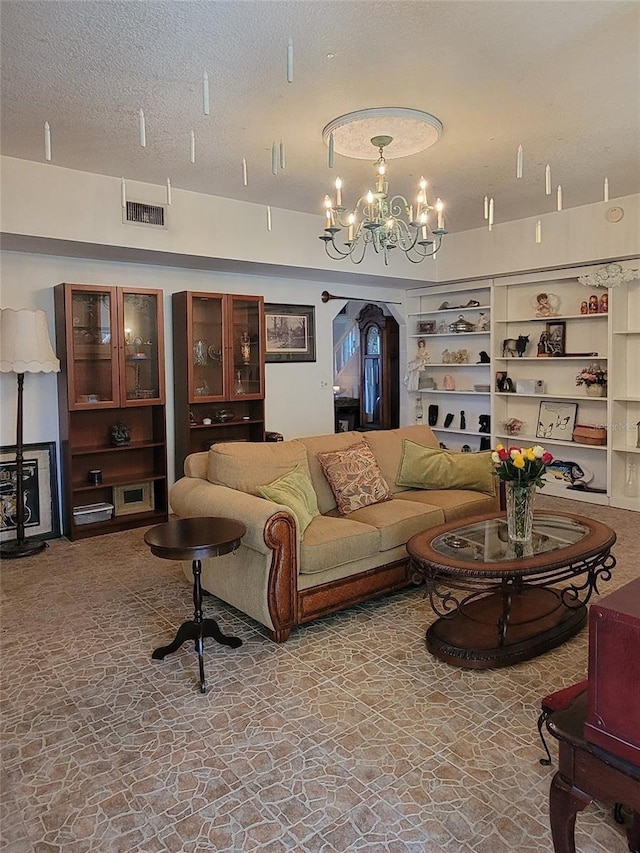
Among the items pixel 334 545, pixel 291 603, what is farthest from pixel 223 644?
pixel 334 545

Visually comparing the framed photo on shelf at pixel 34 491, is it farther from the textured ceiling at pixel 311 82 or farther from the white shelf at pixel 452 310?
the white shelf at pixel 452 310

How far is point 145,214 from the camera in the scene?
15.3ft

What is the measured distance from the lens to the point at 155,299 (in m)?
5.12

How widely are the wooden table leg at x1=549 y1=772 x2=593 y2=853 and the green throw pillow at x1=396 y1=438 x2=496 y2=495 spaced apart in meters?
2.92

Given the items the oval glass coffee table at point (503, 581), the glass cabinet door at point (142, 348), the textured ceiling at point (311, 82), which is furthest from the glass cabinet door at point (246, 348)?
the oval glass coffee table at point (503, 581)

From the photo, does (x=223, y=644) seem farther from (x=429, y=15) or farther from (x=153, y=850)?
(x=429, y=15)

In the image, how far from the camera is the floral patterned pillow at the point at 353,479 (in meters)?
3.81

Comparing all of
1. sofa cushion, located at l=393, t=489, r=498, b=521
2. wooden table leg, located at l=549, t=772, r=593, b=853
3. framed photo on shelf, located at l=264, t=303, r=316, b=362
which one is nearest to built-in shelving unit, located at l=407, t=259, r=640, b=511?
framed photo on shelf, located at l=264, t=303, r=316, b=362

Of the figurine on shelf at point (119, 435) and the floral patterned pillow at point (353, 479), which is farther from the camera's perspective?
the figurine on shelf at point (119, 435)

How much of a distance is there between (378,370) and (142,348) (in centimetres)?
432

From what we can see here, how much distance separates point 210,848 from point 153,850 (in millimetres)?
167

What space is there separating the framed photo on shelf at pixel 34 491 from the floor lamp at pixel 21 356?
17 centimetres

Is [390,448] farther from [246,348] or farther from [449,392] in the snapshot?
[449,392]

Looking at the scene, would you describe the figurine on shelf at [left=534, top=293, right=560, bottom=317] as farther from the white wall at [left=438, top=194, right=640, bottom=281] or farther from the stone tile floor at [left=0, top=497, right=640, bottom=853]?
A: the stone tile floor at [left=0, top=497, right=640, bottom=853]
